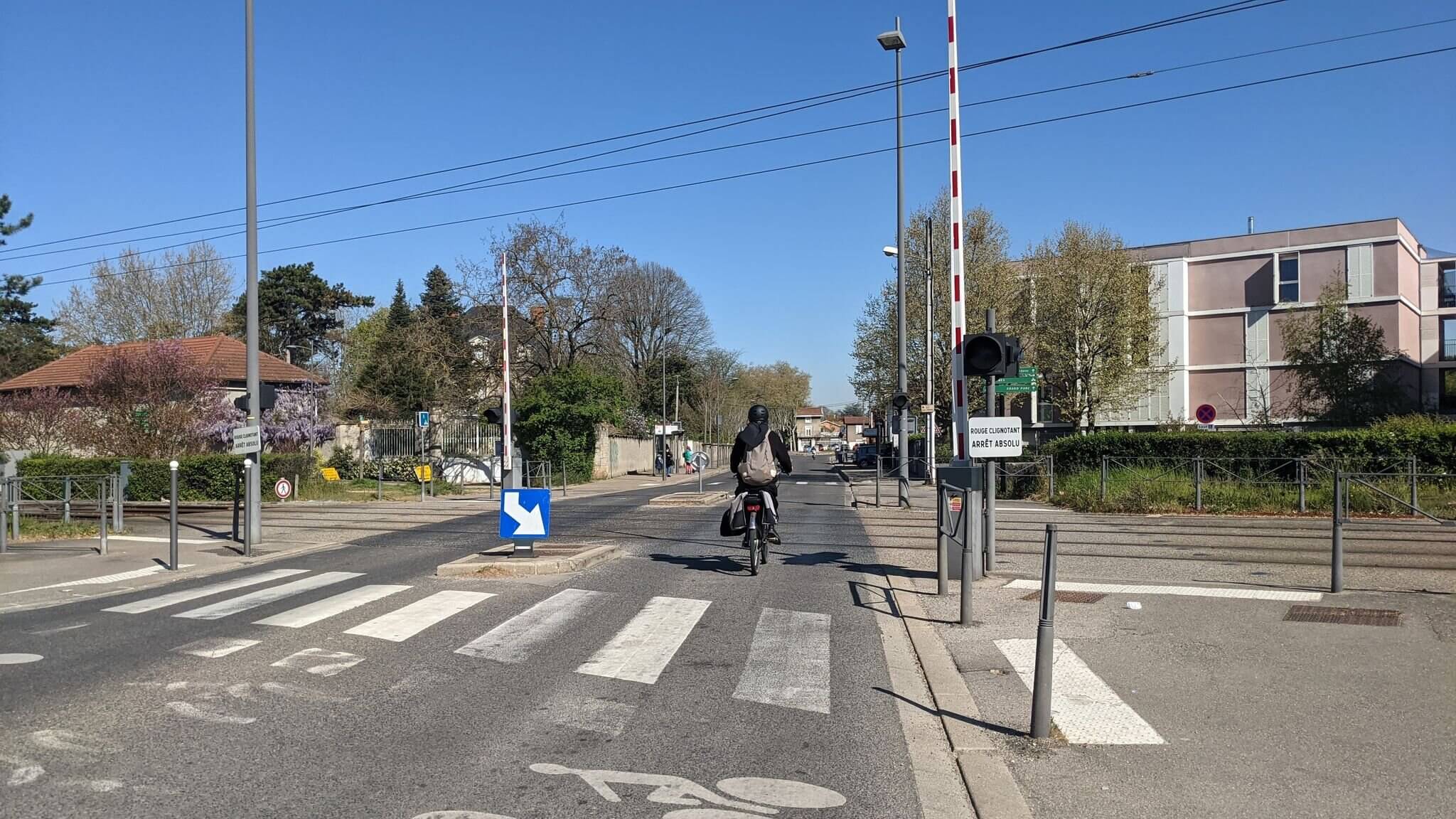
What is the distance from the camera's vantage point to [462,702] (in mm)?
6078

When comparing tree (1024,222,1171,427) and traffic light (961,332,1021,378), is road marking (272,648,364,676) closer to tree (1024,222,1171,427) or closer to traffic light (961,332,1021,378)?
traffic light (961,332,1021,378)

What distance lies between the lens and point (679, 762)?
4.99m

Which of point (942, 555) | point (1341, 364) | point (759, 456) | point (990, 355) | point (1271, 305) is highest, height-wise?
point (1271, 305)

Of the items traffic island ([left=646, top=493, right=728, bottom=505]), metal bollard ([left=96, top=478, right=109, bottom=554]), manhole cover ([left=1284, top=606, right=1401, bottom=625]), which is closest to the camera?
manhole cover ([left=1284, top=606, right=1401, bottom=625])

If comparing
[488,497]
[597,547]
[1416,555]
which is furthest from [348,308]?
[1416,555]

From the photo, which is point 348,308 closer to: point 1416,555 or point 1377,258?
point 1377,258

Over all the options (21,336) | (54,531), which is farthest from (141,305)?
(54,531)

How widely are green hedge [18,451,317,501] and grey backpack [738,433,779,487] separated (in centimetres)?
1928

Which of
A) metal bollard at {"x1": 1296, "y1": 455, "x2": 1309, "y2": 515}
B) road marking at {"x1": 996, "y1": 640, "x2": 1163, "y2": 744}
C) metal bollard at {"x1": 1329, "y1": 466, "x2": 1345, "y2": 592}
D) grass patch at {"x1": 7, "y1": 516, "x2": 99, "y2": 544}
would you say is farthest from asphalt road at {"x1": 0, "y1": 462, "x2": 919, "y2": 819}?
metal bollard at {"x1": 1296, "y1": 455, "x2": 1309, "y2": 515}

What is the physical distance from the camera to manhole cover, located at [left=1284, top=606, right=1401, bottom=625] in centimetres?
810

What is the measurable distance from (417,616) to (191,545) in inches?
356

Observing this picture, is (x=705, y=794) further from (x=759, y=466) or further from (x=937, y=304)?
(x=937, y=304)

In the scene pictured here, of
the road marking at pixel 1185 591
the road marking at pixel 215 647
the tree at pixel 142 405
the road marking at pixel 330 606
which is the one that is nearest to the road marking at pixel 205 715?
the road marking at pixel 215 647

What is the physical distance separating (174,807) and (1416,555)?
45.1ft
